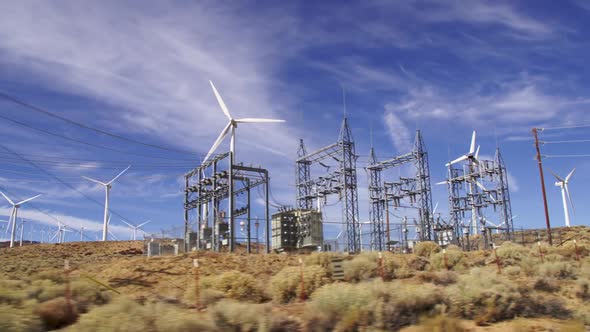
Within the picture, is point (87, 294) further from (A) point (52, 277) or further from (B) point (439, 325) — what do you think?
(B) point (439, 325)

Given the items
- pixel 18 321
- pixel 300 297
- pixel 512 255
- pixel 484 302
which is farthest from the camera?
pixel 512 255

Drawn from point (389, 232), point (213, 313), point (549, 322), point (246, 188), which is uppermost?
point (246, 188)

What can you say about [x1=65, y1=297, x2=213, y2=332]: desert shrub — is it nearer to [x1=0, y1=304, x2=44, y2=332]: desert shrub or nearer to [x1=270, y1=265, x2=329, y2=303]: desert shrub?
[x1=0, y1=304, x2=44, y2=332]: desert shrub

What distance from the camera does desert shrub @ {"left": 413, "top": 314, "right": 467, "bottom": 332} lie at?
1262cm

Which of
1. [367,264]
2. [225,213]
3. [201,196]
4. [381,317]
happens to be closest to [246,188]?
[225,213]

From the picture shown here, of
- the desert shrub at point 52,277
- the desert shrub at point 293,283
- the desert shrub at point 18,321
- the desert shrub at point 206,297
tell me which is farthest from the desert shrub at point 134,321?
the desert shrub at point 52,277

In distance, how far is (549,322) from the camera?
15.4 m

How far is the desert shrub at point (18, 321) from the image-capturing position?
370 inches

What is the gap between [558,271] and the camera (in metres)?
25.0

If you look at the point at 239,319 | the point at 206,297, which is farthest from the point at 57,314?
the point at 206,297

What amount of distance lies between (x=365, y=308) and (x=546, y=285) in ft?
43.4

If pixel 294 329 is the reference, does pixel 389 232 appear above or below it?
above

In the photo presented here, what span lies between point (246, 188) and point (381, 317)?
84.0 feet

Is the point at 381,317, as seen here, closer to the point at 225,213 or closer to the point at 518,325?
the point at 518,325
